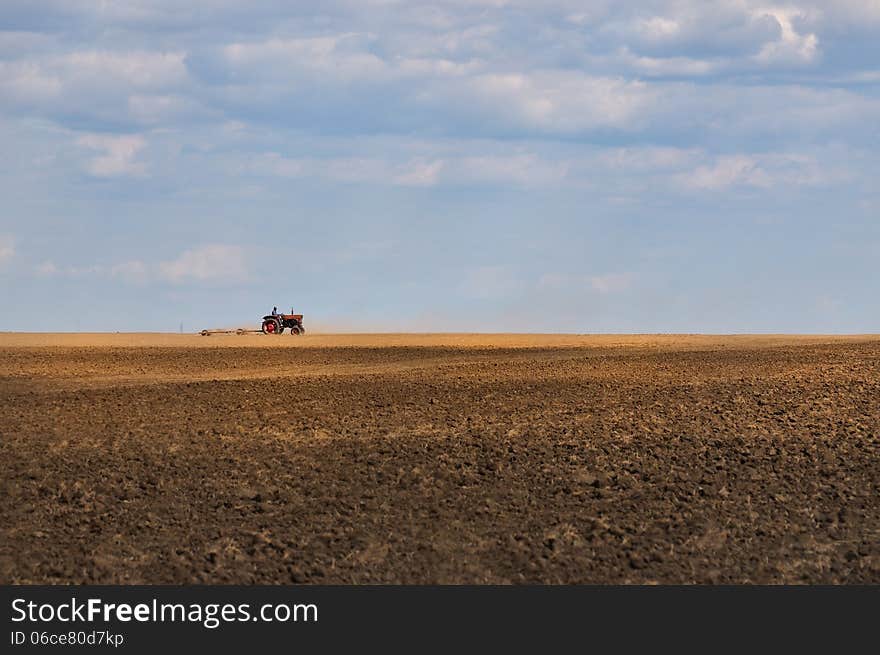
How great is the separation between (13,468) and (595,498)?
1092 cm

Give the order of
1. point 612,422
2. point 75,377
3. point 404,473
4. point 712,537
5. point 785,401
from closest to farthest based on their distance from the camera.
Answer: point 712,537 → point 404,473 → point 612,422 → point 785,401 → point 75,377

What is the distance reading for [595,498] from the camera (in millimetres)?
18562

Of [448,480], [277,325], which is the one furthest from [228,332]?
[448,480]

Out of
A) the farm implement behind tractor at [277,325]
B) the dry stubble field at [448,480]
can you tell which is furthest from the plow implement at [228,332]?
the dry stubble field at [448,480]

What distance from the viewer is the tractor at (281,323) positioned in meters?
70.6

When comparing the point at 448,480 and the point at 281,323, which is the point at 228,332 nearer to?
the point at 281,323

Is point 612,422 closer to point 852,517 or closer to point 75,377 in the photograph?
point 852,517

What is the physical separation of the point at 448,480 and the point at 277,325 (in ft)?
172

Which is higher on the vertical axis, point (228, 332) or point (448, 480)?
point (228, 332)

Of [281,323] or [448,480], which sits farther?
[281,323]

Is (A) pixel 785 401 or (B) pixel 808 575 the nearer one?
(B) pixel 808 575

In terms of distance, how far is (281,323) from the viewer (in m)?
71.1

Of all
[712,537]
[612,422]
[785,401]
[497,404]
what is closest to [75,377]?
[497,404]

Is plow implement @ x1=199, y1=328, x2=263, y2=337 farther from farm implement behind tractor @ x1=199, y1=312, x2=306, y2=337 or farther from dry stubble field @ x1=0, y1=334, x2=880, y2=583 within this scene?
dry stubble field @ x1=0, y1=334, x2=880, y2=583
